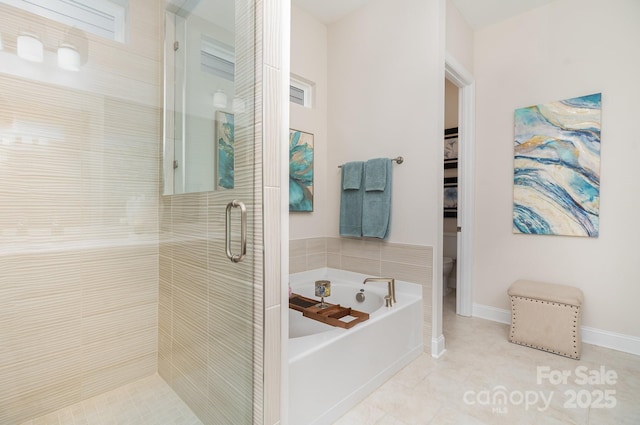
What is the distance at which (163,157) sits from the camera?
181cm

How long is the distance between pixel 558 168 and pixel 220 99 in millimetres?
2697

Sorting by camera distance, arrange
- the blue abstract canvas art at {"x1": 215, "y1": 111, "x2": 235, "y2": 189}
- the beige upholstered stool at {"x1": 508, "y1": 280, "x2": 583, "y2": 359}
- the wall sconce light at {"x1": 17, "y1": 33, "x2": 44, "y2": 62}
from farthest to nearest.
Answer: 1. the beige upholstered stool at {"x1": 508, "y1": 280, "x2": 583, "y2": 359}
2. the wall sconce light at {"x1": 17, "y1": 33, "x2": 44, "y2": 62}
3. the blue abstract canvas art at {"x1": 215, "y1": 111, "x2": 235, "y2": 189}

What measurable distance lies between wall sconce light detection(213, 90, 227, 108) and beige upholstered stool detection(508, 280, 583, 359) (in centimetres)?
247

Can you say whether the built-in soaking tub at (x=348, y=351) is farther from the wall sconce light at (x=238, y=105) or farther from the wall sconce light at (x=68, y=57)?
the wall sconce light at (x=68, y=57)

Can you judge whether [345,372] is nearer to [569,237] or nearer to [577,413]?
[577,413]

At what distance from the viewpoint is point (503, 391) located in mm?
1785

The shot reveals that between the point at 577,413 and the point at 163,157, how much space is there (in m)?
2.62

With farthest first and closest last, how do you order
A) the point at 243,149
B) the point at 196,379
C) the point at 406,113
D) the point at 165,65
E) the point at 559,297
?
the point at 406,113, the point at 559,297, the point at 165,65, the point at 196,379, the point at 243,149

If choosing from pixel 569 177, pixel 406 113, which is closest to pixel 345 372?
pixel 406 113

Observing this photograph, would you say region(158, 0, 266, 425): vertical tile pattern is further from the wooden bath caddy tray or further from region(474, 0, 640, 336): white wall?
region(474, 0, 640, 336): white wall

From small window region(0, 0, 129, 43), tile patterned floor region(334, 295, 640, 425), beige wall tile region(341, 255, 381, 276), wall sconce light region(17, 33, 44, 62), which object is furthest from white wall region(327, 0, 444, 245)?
wall sconce light region(17, 33, 44, 62)

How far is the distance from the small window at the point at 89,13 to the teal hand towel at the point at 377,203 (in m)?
1.85

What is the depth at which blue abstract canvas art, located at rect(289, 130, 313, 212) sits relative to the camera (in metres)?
2.66

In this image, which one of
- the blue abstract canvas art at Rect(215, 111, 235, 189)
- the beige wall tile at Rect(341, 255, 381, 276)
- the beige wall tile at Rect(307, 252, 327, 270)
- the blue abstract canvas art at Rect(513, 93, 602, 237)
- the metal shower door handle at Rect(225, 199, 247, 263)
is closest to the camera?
the metal shower door handle at Rect(225, 199, 247, 263)
